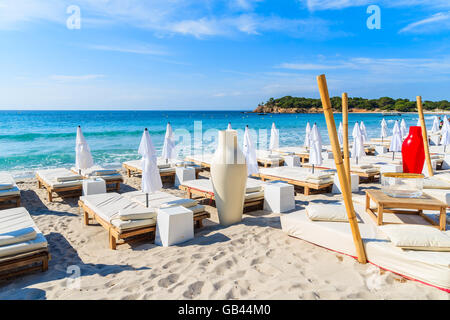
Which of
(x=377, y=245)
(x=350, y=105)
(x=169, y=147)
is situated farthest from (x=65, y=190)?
(x=350, y=105)

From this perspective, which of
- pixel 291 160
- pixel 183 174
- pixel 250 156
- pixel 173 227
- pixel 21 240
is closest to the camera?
pixel 21 240

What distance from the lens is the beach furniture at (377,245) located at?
8.70 ft

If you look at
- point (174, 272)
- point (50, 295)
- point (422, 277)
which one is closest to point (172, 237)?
point (174, 272)

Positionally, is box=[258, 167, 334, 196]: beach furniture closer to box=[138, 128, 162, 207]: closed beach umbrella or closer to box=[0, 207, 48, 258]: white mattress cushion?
box=[138, 128, 162, 207]: closed beach umbrella

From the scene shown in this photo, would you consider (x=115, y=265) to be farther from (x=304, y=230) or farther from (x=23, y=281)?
(x=304, y=230)

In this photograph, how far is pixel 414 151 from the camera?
4852 mm

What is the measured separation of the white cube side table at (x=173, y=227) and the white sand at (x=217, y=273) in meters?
0.16

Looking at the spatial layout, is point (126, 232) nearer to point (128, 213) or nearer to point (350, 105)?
point (128, 213)

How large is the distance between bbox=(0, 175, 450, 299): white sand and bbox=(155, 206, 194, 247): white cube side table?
6.3 inches

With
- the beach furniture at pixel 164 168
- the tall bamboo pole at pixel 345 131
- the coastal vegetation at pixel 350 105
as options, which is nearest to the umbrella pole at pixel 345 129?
the tall bamboo pole at pixel 345 131

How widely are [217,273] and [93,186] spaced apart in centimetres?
477

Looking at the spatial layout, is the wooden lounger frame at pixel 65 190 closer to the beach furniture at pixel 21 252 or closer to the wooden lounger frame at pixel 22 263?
the beach furniture at pixel 21 252

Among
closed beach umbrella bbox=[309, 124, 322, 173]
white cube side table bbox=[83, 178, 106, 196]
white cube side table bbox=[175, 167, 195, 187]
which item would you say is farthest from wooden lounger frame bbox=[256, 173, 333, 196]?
white cube side table bbox=[83, 178, 106, 196]

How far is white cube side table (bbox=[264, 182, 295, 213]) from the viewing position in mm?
5652
